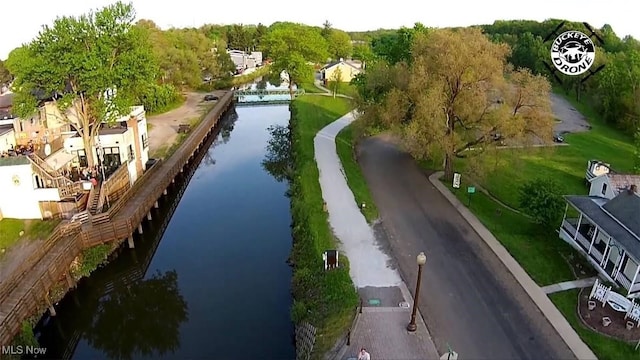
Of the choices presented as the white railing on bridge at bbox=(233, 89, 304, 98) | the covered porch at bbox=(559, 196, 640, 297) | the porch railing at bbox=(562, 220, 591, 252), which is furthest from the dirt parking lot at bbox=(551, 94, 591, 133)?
the white railing on bridge at bbox=(233, 89, 304, 98)

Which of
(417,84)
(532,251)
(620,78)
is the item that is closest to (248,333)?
(532,251)

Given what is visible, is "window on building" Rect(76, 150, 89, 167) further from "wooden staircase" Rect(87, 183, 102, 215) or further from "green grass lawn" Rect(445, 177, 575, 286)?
"green grass lawn" Rect(445, 177, 575, 286)

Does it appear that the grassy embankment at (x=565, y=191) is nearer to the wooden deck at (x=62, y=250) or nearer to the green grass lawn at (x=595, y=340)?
the green grass lawn at (x=595, y=340)

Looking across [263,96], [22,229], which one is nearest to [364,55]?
[263,96]

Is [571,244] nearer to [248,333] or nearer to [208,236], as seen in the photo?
[248,333]

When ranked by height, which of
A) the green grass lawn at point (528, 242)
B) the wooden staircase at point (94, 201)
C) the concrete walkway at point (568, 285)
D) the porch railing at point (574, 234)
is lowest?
the concrete walkway at point (568, 285)

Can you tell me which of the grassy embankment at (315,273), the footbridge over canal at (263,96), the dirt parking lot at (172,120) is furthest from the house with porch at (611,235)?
the footbridge over canal at (263,96)
